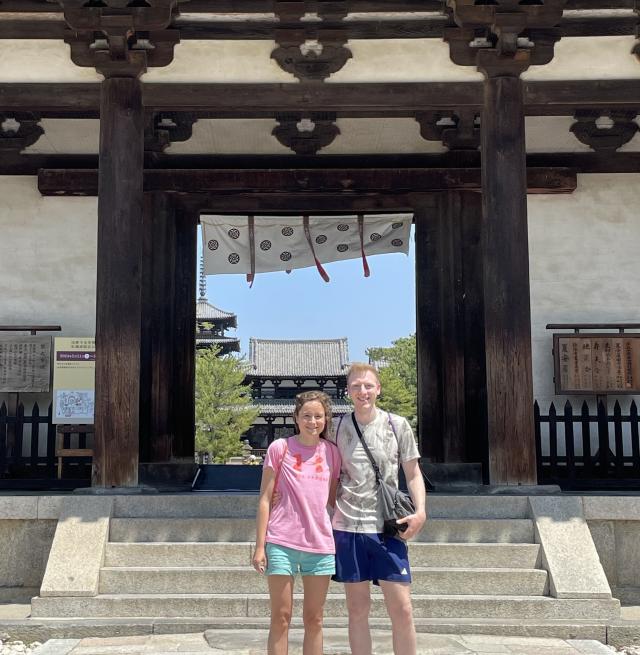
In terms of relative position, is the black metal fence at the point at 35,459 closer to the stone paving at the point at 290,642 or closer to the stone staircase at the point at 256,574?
the stone staircase at the point at 256,574

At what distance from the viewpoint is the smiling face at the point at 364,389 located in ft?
14.6

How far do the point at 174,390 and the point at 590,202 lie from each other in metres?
5.11

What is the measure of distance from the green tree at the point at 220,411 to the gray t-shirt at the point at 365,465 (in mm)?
34963

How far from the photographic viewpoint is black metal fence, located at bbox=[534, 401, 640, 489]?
9070 millimetres

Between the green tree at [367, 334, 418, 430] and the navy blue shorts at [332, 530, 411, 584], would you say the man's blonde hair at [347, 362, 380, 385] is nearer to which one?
the navy blue shorts at [332, 530, 411, 584]

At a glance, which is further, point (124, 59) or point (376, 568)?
point (124, 59)

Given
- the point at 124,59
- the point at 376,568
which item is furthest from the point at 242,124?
the point at 376,568

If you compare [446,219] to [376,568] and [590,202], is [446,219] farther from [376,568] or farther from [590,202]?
[376,568]

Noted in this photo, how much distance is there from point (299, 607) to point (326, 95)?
4.45 metres

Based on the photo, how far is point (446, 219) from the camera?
1018 cm

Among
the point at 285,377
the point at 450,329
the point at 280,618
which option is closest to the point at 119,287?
the point at 280,618

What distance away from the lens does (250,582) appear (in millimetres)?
6355

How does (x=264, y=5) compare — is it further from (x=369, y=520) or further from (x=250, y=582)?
(x=369, y=520)

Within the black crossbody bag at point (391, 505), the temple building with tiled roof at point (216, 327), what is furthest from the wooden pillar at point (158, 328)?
the temple building with tiled roof at point (216, 327)
